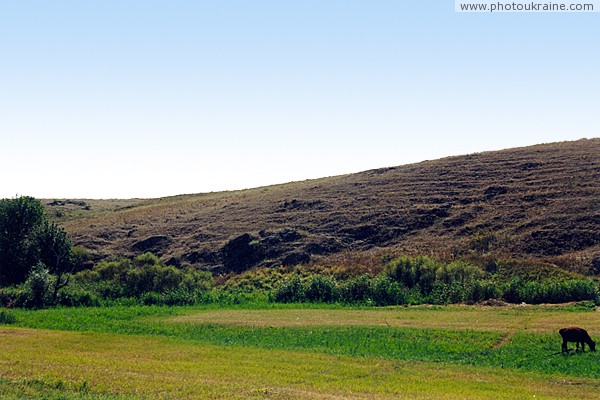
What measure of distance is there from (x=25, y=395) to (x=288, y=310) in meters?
28.4

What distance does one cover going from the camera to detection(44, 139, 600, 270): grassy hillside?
72.0 m

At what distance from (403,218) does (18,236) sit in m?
44.9

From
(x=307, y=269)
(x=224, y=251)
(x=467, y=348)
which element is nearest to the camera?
(x=467, y=348)

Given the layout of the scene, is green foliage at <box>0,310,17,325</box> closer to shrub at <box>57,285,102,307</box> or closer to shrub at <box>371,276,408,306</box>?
shrub at <box>57,285,102,307</box>

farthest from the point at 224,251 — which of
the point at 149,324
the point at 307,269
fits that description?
the point at 149,324

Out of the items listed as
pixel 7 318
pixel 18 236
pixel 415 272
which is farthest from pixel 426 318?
pixel 18 236

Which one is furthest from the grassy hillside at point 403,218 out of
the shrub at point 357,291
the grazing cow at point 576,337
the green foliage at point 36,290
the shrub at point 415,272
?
the grazing cow at point 576,337

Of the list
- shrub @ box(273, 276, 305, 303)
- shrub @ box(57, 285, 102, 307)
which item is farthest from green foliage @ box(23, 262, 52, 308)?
shrub @ box(273, 276, 305, 303)

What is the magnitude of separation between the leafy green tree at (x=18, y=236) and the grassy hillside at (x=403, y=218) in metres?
13.8

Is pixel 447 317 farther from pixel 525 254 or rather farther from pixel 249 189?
pixel 249 189

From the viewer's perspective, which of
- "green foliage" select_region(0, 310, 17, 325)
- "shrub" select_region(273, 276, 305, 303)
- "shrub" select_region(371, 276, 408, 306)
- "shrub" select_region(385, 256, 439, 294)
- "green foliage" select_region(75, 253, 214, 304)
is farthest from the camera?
"green foliage" select_region(75, 253, 214, 304)

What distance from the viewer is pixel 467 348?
3127cm

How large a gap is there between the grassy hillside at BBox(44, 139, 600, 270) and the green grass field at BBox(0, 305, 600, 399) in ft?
88.3

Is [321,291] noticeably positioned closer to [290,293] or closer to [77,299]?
[290,293]
